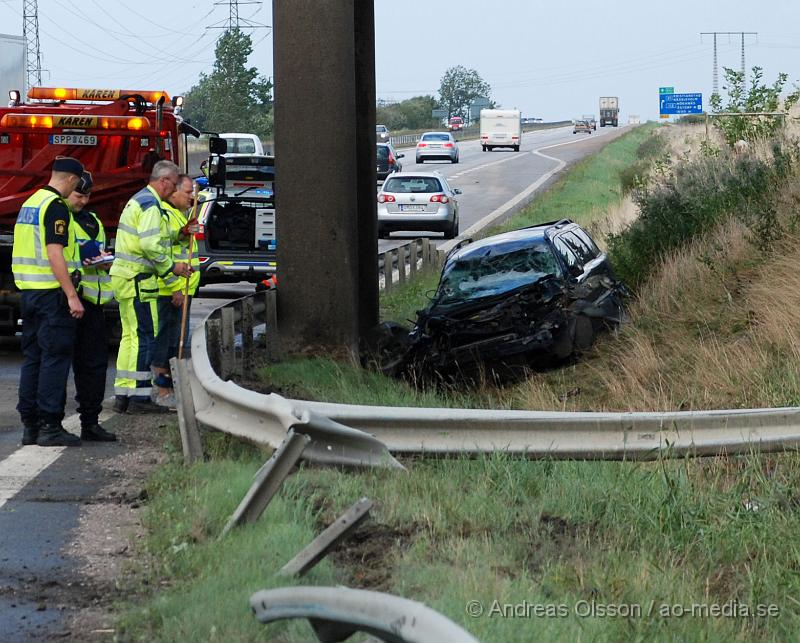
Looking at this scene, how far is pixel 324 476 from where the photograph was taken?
713 centimetres

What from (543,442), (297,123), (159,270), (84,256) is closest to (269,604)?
(543,442)

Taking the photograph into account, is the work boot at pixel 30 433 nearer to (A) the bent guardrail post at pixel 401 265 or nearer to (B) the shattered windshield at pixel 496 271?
(B) the shattered windshield at pixel 496 271

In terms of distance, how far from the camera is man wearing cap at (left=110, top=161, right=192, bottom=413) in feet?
33.9

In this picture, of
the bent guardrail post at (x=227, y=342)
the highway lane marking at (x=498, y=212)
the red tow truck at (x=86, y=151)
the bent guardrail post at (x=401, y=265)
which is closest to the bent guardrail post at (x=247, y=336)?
the bent guardrail post at (x=227, y=342)

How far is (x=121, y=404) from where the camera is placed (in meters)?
10.5

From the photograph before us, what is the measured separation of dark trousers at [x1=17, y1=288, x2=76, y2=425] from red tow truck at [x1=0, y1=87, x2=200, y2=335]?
15.9 feet

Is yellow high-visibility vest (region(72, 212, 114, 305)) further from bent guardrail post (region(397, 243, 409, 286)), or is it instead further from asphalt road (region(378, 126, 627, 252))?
asphalt road (region(378, 126, 627, 252))

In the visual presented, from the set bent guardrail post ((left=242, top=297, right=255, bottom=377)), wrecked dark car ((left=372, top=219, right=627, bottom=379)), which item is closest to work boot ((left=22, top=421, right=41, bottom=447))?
bent guardrail post ((left=242, top=297, right=255, bottom=377))

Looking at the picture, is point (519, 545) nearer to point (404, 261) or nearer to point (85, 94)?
point (85, 94)

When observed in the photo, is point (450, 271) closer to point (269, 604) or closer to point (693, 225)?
point (693, 225)

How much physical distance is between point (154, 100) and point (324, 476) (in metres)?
8.98

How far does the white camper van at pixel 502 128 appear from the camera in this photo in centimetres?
8919

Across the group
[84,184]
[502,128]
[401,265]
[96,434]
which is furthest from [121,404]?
[502,128]

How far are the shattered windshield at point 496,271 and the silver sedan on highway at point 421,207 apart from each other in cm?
1770
